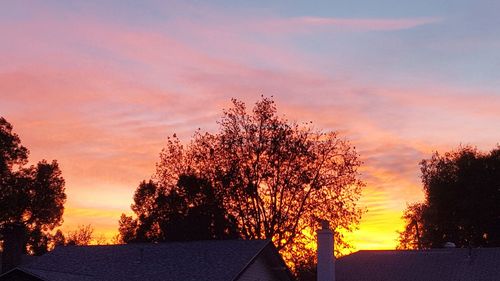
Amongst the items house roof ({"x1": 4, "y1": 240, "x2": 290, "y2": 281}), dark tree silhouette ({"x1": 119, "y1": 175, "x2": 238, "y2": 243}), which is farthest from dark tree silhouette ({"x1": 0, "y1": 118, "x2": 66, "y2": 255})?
house roof ({"x1": 4, "y1": 240, "x2": 290, "y2": 281})

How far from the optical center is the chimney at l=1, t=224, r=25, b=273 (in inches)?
2109

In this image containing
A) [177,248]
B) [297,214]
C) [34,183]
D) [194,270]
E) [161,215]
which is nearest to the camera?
[194,270]

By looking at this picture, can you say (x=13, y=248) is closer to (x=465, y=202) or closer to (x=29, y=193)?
(x=29, y=193)

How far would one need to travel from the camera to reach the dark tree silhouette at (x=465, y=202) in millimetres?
72562

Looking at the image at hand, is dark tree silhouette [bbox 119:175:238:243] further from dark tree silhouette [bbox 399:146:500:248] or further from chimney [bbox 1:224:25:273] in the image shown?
dark tree silhouette [bbox 399:146:500:248]

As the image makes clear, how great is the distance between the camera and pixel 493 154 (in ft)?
247

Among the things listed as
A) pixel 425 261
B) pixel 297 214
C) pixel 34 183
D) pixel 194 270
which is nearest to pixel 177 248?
pixel 194 270

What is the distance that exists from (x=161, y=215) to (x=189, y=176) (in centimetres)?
767

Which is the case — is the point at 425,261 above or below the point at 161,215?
below

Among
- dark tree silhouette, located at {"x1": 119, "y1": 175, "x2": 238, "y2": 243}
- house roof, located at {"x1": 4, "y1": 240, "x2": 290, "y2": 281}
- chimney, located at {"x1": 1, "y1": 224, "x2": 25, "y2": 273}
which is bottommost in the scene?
house roof, located at {"x1": 4, "y1": 240, "x2": 290, "y2": 281}

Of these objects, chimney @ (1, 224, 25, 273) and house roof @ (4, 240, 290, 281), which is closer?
house roof @ (4, 240, 290, 281)

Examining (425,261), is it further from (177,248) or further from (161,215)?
(161,215)

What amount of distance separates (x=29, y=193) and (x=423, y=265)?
46538 mm

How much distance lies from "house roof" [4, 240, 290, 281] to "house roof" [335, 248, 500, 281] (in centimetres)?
829
